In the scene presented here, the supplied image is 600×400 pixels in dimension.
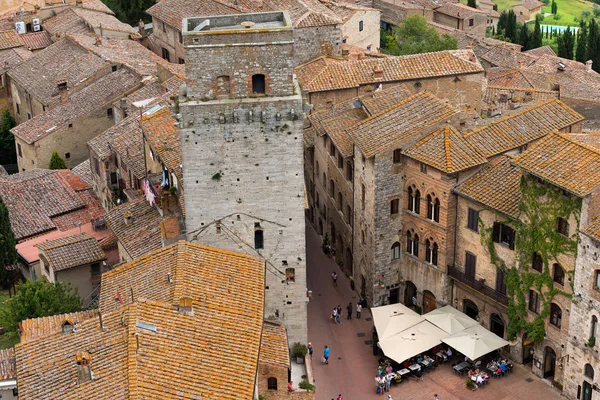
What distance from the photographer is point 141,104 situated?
8312 cm

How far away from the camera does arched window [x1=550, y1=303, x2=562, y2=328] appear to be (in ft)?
198

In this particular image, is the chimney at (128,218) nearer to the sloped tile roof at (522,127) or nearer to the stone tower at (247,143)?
the stone tower at (247,143)

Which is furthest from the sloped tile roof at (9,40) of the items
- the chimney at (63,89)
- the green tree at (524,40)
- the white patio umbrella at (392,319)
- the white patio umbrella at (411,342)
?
the green tree at (524,40)

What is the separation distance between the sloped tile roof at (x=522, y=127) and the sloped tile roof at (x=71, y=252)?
88.4 ft

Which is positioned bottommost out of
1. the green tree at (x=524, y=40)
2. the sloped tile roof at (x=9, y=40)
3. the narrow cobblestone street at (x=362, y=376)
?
the green tree at (x=524, y=40)

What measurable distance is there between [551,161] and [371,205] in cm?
1483

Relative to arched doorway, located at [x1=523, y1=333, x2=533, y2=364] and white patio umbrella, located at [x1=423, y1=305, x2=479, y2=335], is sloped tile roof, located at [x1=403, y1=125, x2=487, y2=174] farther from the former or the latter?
arched doorway, located at [x1=523, y1=333, x2=533, y2=364]

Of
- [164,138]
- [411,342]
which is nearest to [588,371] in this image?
[411,342]

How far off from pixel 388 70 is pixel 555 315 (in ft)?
105

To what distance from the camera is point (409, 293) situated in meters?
71.4

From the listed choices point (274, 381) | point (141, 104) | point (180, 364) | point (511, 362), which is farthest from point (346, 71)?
point (180, 364)

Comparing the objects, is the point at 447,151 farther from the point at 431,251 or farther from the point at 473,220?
the point at 431,251

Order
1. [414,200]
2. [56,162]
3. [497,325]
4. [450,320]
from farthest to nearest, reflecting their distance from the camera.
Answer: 1. [56,162]
2. [414,200]
3. [497,325]
4. [450,320]

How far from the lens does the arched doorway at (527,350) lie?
62.9 m
